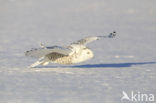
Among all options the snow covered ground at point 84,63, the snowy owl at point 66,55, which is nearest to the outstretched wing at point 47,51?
the snowy owl at point 66,55

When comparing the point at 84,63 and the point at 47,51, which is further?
the point at 84,63

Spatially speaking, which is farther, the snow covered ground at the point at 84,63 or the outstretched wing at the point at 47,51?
the outstretched wing at the point at 47,51

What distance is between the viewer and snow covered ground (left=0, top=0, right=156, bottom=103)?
7.59m

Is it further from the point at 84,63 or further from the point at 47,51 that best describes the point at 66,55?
the point at 84,63

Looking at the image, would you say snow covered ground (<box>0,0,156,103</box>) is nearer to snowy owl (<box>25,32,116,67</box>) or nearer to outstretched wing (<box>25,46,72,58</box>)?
snowy owl (<box>25,32,116,67</box>)

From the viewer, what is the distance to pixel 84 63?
11.7 m

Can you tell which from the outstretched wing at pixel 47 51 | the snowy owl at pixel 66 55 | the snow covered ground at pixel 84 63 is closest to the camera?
the snow covered ground at pixel 84 63

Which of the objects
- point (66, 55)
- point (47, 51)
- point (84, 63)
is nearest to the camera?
point (47, 51)

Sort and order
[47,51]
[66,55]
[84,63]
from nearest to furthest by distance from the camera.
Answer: [47,51], [66,55], [84,63]

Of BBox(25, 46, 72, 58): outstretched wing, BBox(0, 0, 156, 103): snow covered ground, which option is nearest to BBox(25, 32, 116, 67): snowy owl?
BBox(25, 46, 72, 58): outstretched wing

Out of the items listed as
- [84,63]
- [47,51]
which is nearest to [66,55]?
[47,51]

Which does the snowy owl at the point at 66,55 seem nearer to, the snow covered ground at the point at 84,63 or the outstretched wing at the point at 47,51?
the outstretched wing at the point at 47,51

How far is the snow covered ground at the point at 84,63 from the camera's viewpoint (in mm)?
7586

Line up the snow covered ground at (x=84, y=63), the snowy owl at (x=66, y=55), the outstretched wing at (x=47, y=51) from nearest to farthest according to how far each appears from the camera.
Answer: the snow covered ground at (x=84, y=63) → the outstretched wing at (x=47, y=51) → the snowy owl at (x=66, y=55)
